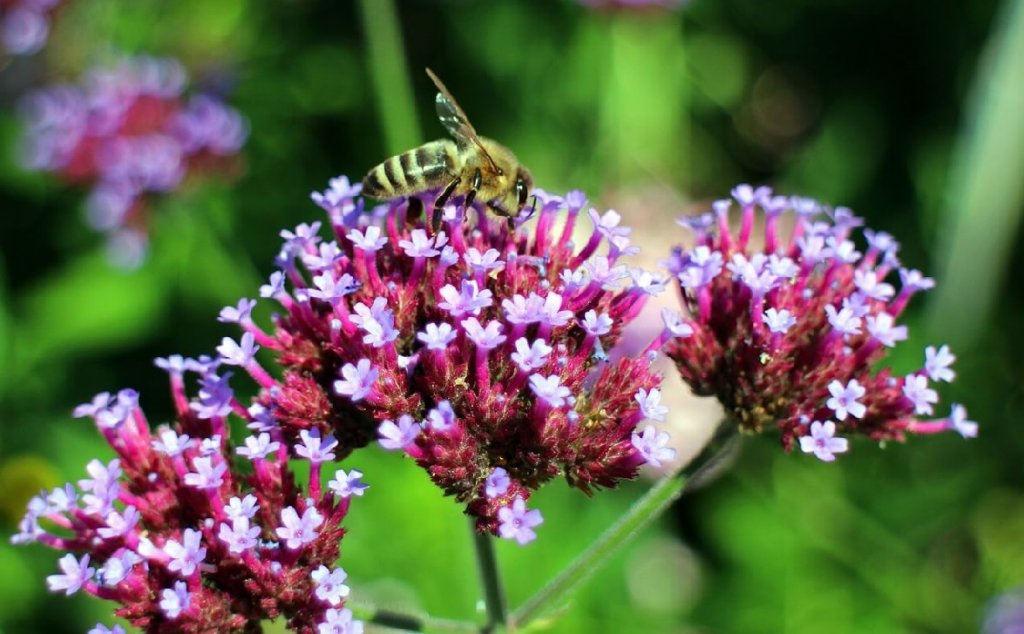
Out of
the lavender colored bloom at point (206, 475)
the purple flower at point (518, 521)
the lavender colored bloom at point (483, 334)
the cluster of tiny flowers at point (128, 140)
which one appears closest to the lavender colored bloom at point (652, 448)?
the purple flower at point (518, 521)

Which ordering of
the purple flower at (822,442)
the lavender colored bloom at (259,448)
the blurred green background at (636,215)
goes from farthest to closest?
1. the blurred green background at (636,215)
2. the purple flower at (822,442)
3. the lavender colored bloom at (259,448)

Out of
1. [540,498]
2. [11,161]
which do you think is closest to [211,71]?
[11,161]

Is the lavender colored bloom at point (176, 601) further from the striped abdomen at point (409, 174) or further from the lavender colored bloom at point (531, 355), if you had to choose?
the striped abdomen at point (409, 174)

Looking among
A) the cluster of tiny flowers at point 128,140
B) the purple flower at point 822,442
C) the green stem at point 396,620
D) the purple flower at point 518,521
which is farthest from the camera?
the cluster of tiny flowers at point 128,140

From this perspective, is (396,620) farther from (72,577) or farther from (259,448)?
(72,577)

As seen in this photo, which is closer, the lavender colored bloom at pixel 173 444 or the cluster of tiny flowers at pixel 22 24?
the lavender colored bloom at pixel 173 444

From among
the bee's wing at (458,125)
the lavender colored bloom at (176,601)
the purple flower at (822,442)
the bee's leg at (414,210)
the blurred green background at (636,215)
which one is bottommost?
the blurred green background at (636,215)

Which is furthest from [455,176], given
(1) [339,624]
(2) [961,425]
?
(2) [961,425]
